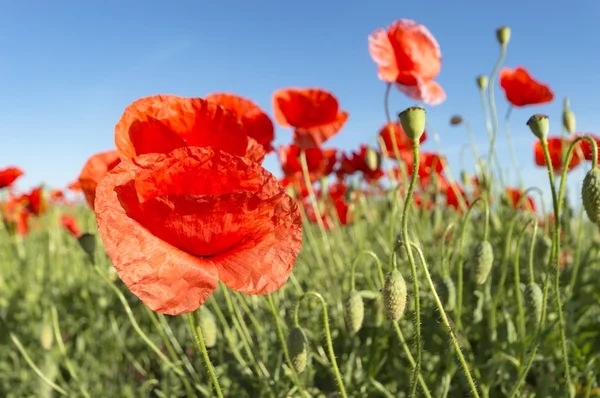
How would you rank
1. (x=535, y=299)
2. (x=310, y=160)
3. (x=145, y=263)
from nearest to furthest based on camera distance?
(x=145, y=263)
(x=535, y=299)
(x=310, y=160)

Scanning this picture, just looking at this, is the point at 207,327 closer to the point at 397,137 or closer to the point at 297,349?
the point at 297,349

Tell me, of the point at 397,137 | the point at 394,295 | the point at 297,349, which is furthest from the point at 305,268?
the point at 394,295

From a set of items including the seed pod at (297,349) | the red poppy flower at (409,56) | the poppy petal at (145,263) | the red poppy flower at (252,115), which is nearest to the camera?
the poppy petal at (145,263)

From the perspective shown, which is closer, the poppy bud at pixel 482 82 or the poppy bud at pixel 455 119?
the poppy bud at pixel 482 82

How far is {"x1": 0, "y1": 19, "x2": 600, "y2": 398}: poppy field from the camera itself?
880 millimetres

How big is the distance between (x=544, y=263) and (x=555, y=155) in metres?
0.63

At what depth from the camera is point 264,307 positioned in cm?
237

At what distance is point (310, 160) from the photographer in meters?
2.84

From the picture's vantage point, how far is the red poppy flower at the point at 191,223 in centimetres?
85

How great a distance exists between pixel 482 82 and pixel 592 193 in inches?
53.8

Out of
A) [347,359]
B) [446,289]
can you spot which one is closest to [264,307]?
[347,359]

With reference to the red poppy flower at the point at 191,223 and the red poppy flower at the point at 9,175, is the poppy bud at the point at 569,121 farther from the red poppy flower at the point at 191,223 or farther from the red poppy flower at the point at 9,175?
the red poppy flower at the point at 9,175

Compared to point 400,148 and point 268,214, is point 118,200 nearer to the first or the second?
point 268,214

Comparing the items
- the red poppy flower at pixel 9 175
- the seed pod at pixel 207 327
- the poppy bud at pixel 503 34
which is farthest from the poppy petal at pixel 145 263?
the red poppy flower at pixel 9 175
